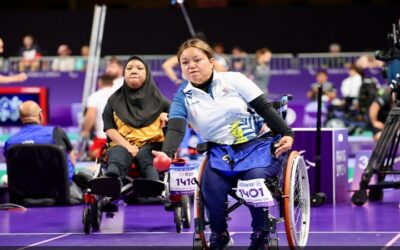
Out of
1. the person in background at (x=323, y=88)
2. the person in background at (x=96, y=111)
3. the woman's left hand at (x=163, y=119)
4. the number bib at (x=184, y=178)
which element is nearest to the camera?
the number bib at (x=184, y=178)

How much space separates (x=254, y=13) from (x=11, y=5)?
6.65 meters

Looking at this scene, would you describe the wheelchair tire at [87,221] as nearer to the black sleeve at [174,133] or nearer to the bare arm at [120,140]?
the bare arm at [120,140]

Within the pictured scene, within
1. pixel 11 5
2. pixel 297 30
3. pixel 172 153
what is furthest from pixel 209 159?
pixel 11 5

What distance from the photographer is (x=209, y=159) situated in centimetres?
517

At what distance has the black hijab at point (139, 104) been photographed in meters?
7.25

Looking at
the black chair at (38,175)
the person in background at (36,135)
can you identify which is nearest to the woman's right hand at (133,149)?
the black chair at (38,175)

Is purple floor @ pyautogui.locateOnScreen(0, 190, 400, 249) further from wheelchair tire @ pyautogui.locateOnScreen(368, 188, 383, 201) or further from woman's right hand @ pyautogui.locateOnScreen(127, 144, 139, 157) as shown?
woman's right hand @ pyautogui.locateOnScreen(127, 144, 139, 157)

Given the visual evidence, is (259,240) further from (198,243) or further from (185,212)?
(185,212)

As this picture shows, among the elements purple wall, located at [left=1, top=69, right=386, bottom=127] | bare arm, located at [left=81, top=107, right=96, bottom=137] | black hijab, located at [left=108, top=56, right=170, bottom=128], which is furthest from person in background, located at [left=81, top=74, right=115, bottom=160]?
purple wall, located at [left=1, top=69, right=386, bottom=127]

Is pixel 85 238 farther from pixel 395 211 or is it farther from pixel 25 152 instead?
pixel 395 211

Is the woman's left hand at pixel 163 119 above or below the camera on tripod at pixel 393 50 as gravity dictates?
below

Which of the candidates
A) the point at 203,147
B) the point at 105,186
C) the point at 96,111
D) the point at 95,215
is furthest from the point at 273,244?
the point at 96,111

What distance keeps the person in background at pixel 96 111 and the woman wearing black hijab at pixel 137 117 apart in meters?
2.65

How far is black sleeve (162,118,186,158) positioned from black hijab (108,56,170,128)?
2070 mm
